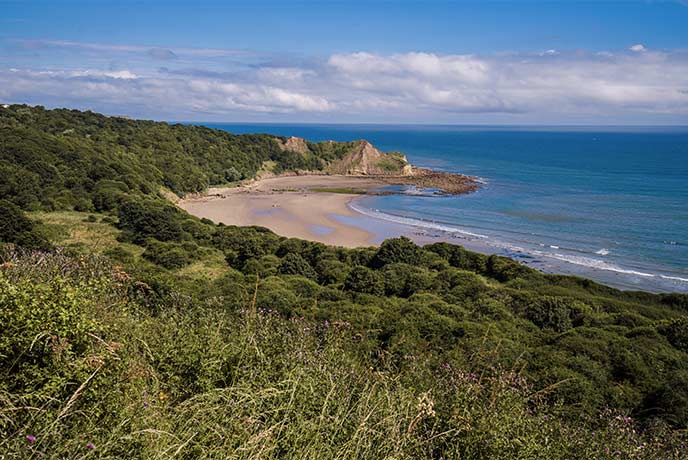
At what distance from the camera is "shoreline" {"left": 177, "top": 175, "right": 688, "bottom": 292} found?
38.0 metres

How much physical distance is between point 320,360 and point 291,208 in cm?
5728

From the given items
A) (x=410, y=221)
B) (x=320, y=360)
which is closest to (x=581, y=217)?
(x=410, y=221)

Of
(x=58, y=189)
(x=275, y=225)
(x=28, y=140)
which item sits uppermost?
(x=28, y=140)

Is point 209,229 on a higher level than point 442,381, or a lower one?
lower

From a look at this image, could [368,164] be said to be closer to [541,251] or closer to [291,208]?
[291,208]

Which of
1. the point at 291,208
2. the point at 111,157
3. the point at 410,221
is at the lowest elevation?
the point at 410,221

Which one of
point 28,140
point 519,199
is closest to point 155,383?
point 28,140

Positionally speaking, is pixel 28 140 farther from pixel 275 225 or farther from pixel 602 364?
pixel 602 364

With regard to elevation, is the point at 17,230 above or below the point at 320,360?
below

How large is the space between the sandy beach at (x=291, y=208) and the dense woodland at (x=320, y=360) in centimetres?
1837

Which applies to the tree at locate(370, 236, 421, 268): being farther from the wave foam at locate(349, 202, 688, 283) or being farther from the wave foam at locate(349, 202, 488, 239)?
the wave foam at locate(349, 202, 488, 239)

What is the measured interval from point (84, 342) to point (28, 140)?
53196mm

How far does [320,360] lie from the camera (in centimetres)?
592

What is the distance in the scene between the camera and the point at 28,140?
1905 inches
